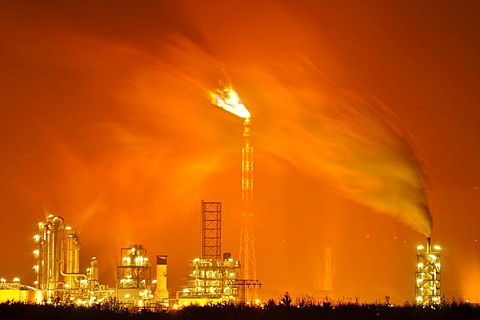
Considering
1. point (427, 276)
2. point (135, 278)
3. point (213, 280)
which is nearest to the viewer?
point (427, 276)

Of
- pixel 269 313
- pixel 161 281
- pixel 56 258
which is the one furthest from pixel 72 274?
pixel 269 313

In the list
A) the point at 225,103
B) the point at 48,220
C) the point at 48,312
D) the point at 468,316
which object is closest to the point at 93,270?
the point at 48,220

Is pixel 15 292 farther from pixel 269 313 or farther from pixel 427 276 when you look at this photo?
pixel 269 313

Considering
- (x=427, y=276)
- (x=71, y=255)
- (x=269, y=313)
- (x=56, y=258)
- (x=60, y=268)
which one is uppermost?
(x=71, y=255)

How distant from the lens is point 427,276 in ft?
192

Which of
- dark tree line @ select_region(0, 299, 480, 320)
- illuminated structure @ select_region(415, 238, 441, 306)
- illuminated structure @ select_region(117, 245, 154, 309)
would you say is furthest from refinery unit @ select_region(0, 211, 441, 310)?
dark tree line @ select_region(0, 299, 480, 320)

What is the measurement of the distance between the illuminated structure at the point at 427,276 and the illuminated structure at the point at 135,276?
65.3 ft

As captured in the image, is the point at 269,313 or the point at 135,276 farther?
the point at 135,276

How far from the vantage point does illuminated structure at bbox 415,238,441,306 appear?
190 feet

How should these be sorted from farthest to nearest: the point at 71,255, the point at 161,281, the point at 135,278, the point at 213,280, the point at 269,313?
the point at 161,281 < the point at 213,280 < the point at 71,255 < the point at 135,278 < the point at 269,313

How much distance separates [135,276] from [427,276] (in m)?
21.8

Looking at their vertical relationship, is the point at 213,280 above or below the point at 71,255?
below

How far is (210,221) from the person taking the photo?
75.9 metres

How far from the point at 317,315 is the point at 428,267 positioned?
22.0 metres
